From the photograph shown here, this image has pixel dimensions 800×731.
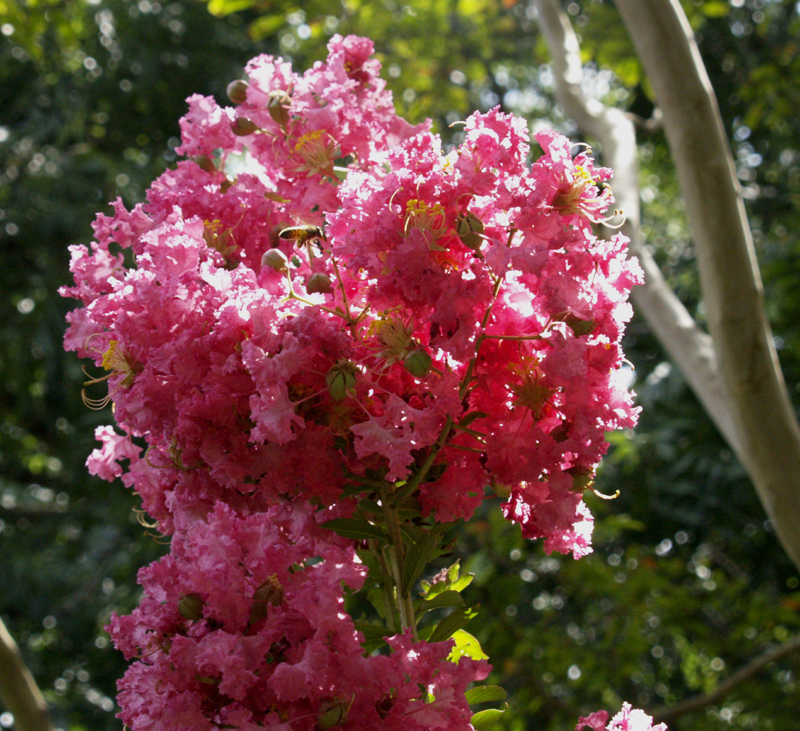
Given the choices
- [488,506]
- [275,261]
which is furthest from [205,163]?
[488,506]

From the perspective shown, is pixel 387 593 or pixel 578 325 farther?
pixel 387 593

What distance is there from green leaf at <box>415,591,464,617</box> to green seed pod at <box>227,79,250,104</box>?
1.94 feet

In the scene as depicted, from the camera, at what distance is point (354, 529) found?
2.50 ft

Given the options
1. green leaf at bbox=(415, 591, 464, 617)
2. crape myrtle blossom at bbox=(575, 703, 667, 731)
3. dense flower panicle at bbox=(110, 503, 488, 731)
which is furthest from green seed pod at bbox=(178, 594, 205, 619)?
crape myrtle blossom at bbox=(575, 703, 667, 731)

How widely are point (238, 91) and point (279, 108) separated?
77 millimetres

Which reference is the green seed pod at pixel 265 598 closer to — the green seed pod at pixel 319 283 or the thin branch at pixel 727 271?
the green seed pod at pixel 319 283

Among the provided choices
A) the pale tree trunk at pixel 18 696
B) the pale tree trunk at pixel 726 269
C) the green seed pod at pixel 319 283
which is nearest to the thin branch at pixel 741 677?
the pale tree trunk at pixel 726 269

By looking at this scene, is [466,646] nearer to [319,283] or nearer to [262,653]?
[262,653]

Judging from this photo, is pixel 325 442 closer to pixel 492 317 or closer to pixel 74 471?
pixel 492 317

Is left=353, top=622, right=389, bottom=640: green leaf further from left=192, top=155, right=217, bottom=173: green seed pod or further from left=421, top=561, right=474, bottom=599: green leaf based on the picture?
left=192, top=155, right=217, bottom=173: green seed pod

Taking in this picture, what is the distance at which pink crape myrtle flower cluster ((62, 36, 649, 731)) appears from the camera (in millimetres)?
669

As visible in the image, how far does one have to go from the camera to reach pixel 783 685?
3391 mm

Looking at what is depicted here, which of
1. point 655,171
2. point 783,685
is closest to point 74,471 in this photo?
point 783,685

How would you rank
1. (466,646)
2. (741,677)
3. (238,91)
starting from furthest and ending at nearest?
(741,677) < (238,91) < (466,646)
